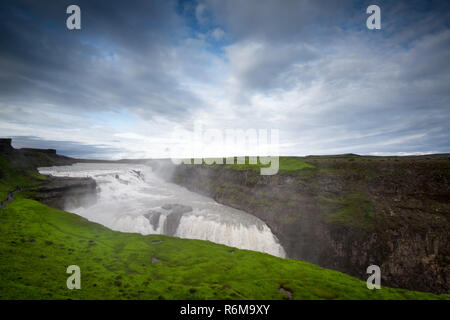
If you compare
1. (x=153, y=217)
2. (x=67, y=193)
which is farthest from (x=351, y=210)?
(x=67, y=193)

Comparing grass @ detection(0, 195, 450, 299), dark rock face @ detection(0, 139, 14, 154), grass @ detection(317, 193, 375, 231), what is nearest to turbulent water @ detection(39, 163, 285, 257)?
grass @ detection(0, 195, 450, 299)

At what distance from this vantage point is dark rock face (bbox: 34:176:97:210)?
38812 millimetres

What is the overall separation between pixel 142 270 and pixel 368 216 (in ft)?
116

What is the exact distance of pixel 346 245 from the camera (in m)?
30.4

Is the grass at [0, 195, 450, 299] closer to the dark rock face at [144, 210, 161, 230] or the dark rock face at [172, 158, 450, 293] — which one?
the dark rock face at [144, 210, 161, 230]

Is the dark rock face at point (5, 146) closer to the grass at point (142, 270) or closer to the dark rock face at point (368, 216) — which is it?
the grass at point (142, 270)

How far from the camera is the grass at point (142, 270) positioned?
40.8 ft

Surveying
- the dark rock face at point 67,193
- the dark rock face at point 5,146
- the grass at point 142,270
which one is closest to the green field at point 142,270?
the grass at point 142,270

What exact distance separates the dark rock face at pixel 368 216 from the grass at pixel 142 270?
49.7 ft

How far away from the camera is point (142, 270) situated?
53.1 ft

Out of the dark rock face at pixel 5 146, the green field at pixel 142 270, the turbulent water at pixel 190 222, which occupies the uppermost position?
the dark rock face at pixel 5 146

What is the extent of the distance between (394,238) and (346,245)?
659 cm

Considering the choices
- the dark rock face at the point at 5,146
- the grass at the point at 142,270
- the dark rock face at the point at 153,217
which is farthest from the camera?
the dark rock face at the point at 5,146
